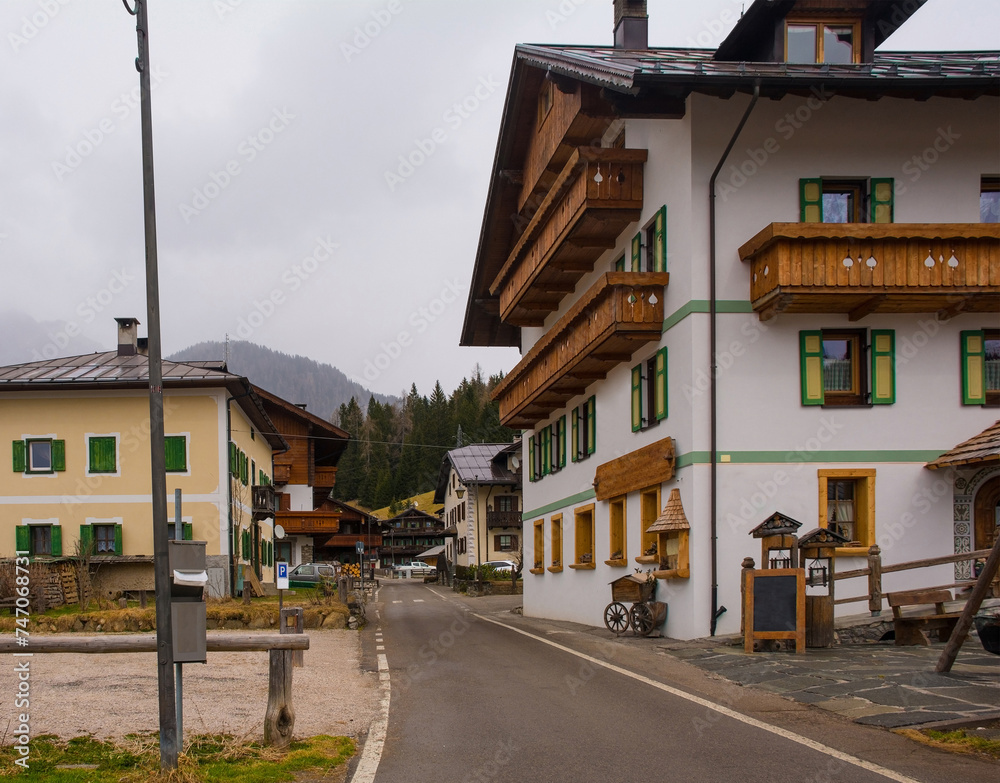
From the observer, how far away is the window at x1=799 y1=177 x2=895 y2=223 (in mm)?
18828

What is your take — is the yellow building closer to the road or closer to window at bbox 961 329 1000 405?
the road

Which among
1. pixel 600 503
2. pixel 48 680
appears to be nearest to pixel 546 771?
pixel 48 680

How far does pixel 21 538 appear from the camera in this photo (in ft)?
107

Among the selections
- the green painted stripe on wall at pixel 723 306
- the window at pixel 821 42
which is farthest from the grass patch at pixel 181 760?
the window at pixel 821 42

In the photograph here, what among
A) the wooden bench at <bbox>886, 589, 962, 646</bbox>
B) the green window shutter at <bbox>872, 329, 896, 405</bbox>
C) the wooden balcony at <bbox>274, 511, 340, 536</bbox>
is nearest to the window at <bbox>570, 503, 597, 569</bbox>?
the green window shutter at <bbox>872, 329, 896, 405</bbox>

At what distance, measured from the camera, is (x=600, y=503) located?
1016 inches

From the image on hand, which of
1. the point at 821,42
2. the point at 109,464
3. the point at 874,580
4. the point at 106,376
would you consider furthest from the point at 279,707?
the point at 106,376

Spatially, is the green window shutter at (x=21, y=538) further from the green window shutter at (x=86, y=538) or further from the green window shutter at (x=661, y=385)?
the green window shutter at (x=661, y=385)

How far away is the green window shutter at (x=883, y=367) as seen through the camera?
18.7 meters

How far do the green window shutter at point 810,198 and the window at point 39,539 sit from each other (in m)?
24.3

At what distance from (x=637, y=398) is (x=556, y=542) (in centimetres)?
1027

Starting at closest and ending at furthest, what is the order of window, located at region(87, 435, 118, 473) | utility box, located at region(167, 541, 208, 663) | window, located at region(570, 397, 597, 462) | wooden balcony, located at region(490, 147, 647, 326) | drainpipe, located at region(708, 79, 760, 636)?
utility box, located at region(167, 541, 208, 663) → drainpipe, located at region(708, 79, 760, 636) → wooden balcony, located at region(490, 147, 647, 326) → window, located at region(570, 397, 597, 462) → window, located at region(87, 435, 118, 473)

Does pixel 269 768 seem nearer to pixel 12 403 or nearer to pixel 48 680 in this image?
pixel 48 680

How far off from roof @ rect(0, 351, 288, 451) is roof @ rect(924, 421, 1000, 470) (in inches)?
832
